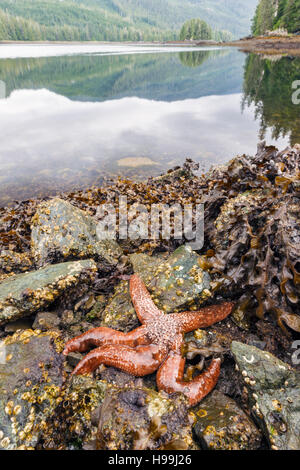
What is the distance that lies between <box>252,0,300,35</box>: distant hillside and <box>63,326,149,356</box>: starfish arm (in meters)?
72.9

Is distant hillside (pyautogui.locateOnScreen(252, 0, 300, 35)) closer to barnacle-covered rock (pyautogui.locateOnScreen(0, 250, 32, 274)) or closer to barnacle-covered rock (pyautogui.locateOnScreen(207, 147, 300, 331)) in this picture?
barnacle-covered rock (pyautogui.locateOnScreen(207, 147, 300, 331))

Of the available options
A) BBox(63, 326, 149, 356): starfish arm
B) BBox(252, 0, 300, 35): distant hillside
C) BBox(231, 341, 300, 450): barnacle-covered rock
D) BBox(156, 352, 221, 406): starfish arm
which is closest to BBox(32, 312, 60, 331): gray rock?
BBox(63, 326, 149, 356): starfish arm

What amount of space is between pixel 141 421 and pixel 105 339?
3.26 ft

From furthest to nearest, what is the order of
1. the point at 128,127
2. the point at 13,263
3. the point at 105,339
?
the point at 128,127, the point at 13,263, the point at 105,339

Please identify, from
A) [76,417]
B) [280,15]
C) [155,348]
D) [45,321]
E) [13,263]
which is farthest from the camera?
[280,15]

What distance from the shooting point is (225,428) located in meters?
2.28

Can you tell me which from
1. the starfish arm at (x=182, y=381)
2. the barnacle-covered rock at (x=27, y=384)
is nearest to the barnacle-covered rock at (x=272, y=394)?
the starfish arm at (x=182, y=381)

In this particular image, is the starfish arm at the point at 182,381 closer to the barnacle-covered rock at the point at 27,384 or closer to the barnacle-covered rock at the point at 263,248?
the barnacle-covered rock at the point at 263,248

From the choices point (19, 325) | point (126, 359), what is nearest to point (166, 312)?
point (126, 359)

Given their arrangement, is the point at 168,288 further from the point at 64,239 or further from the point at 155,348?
the point at 64,239

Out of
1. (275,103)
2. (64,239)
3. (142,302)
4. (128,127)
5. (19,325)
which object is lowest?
(19,325)

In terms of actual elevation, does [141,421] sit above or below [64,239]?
below

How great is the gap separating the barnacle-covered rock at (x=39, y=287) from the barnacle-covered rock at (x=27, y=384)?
344 mm

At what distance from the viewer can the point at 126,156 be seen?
10.8 meters
